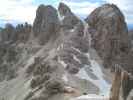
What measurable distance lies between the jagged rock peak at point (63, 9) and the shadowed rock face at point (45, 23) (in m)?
2.80

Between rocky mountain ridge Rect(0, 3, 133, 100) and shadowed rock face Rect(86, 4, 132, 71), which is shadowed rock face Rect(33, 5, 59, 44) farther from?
shadowed rock face Rect(86, 4, 132, 71)

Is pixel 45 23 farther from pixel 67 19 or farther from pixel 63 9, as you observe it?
pixel 67 19

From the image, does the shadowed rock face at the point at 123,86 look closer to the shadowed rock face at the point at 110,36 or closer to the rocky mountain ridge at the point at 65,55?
the rocky mountain ridge at the point at 65,55

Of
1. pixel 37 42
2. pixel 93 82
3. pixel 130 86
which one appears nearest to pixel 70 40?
pixel 93 82

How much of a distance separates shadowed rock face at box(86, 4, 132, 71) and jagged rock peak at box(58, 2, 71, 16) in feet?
46.6

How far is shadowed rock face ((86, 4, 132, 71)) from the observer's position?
14562 cm

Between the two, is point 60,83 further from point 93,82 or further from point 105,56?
point 105,56

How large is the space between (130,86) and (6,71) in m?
139

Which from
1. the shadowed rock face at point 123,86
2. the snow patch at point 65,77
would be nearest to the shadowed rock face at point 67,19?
the snow patch at point 65,77

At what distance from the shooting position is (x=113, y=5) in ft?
Answer: 513

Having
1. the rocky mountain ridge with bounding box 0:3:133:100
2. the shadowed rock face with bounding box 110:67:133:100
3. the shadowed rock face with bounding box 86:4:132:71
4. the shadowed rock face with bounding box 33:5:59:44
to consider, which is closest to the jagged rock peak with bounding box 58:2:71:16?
the rocky mountain ridge with bounding box 0:3:133:100

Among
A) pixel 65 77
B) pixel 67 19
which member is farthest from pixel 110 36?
pixel 65 77

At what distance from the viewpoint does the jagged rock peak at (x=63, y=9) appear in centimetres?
16662

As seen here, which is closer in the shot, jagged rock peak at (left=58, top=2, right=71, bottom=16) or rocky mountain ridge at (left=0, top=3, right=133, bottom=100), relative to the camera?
rocky mountain ridge at (left=0, top=3, right=133, bottom=100)
